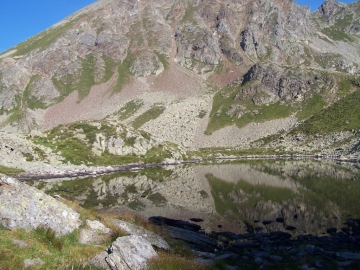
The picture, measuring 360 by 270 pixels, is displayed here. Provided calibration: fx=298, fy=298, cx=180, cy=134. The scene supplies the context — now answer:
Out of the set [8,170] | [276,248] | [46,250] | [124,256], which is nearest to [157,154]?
[8,170]

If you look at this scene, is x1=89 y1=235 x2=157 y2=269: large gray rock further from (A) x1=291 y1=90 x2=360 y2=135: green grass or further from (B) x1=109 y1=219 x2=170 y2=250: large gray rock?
(A) x1=291 y1=90 x2=360 y2=135: green grass

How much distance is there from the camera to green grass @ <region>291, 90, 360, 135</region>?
555ft

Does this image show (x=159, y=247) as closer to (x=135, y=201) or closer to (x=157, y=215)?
(x=157, y=215)

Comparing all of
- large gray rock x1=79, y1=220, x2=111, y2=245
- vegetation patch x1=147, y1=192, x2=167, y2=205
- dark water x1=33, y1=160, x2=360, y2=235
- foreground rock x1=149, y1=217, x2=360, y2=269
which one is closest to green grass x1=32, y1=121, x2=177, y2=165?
dark water x1=33, y1=160, x2=360, y2=235

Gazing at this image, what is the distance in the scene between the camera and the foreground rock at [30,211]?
15.4 meters

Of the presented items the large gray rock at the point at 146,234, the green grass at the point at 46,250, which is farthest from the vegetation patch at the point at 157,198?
the green grass at the point at 46,250

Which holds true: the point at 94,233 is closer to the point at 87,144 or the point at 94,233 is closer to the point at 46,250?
the point at 46,250

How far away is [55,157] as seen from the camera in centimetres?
8456

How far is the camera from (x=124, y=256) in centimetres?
1327

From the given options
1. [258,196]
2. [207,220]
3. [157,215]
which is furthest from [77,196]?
[258,196]

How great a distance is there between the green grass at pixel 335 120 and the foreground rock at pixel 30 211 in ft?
577

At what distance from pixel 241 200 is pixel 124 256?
3447 cm

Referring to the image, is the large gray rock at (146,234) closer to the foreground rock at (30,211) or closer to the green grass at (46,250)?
the green grass at (46,250)

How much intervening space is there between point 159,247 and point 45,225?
694cm
